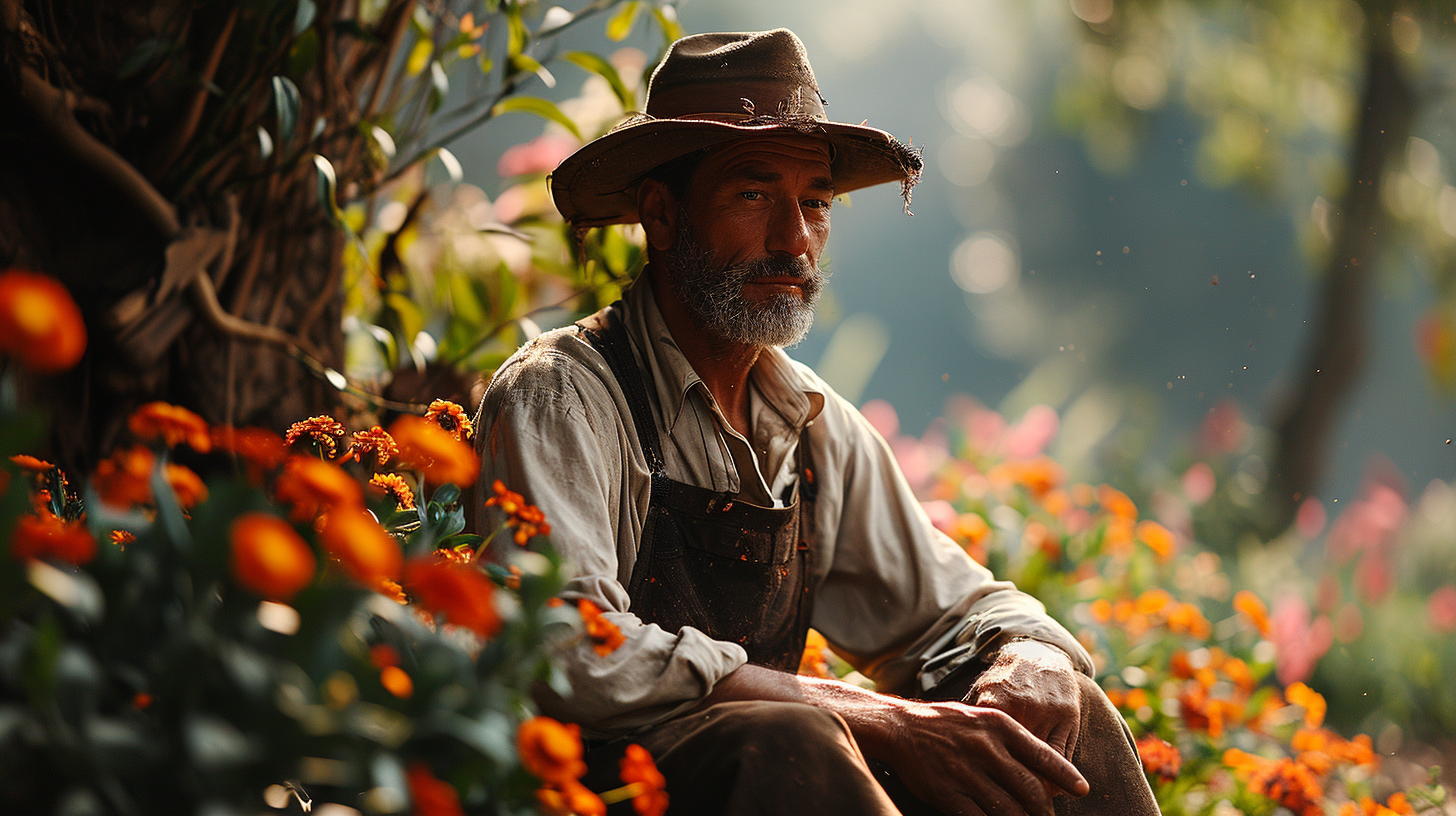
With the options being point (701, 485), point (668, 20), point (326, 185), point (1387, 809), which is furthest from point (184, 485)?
point (1387, 809)

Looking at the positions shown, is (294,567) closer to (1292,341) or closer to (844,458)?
(844,458)

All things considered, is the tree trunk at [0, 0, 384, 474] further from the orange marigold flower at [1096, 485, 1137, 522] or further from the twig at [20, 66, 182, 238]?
the orange marigold flower at [1096, 485, 1137, 522]

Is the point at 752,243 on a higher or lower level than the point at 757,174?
lower

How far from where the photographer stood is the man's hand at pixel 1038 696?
152 centimetres

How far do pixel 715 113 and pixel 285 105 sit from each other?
2.87 ft

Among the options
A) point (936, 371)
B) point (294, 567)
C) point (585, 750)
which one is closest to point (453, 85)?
point (585, 750)

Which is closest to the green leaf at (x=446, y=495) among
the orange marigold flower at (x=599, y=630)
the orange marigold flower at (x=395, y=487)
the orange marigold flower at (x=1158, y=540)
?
the orange marigold flower at (x=395, y=487)

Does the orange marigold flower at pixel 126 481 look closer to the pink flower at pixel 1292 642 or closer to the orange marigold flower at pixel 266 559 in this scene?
the orange marigold flower at pixel 266 559

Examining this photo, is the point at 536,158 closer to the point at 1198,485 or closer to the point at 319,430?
the point at 319,430

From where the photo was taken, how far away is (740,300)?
5.67 feet

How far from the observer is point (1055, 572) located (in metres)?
2.69

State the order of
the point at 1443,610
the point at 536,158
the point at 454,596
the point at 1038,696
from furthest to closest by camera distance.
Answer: the point at 1443,610 < the point at 536,158 < the point at 1038,696 < the point at 454,596

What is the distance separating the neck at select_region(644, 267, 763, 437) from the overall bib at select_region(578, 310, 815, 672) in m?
0.11

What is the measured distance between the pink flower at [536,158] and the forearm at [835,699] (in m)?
1.87
